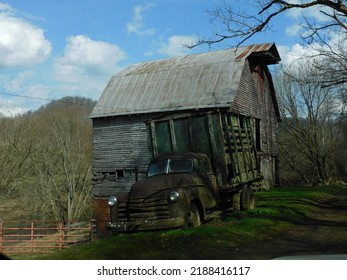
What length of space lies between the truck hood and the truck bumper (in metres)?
0.62

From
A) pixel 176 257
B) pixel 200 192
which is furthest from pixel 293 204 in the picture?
pixel 176 257

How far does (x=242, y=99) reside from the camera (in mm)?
23656

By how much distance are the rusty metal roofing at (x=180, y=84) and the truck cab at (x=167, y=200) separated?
11.1 m

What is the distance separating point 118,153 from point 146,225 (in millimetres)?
15815

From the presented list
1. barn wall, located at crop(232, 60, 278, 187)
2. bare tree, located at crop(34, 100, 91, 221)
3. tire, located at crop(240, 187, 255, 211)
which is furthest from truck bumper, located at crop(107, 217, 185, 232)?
bare tree, located at crop(34, 100, 91, 221)

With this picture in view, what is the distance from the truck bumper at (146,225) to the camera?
30.7 ft

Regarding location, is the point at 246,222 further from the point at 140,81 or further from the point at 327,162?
the point at 327,162

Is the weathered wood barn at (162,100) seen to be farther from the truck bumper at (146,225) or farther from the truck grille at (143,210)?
the truck bumper at (146,225)

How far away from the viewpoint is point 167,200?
31.1 feet

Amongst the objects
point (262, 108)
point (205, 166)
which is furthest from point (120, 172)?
point (205, 166)

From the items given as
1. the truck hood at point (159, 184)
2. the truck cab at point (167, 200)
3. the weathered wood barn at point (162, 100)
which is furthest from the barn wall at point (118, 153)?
the truck hood at point (159, 184)

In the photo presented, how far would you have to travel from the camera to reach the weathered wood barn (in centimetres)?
2295
